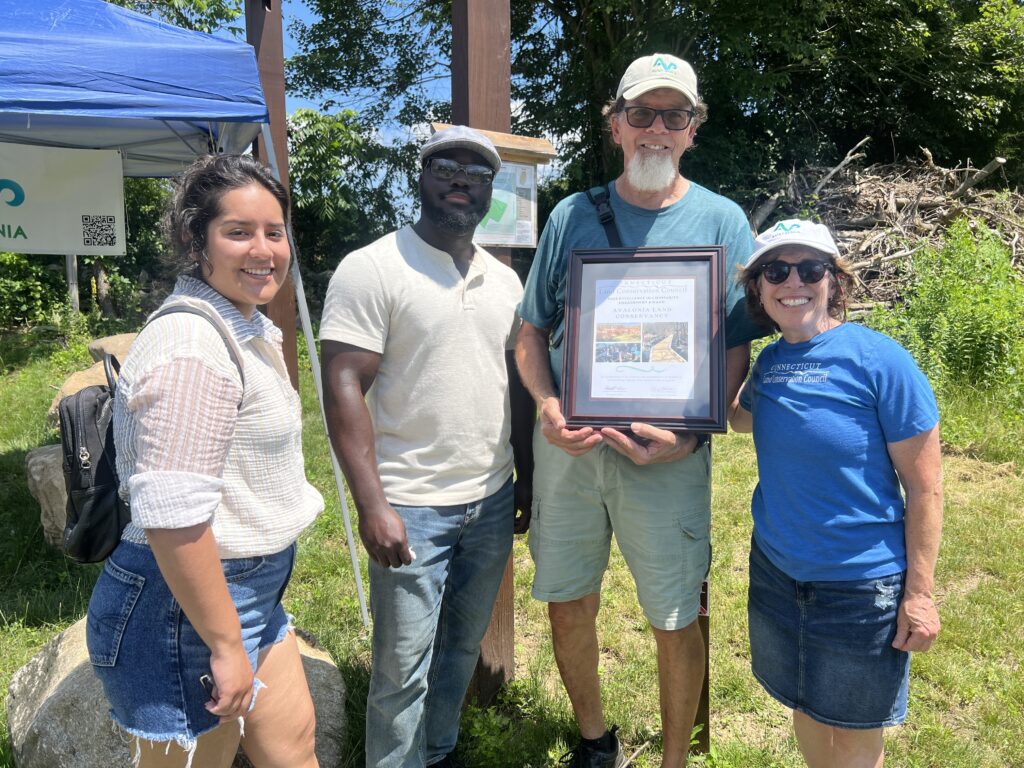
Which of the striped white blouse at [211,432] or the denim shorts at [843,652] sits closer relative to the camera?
the striped white blouse at [211,432]

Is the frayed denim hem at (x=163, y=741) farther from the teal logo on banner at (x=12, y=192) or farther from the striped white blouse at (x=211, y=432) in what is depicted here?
the teal logo on banner at (x=12, y=192)

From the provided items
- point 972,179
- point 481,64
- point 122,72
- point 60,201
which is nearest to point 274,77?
point 122,72

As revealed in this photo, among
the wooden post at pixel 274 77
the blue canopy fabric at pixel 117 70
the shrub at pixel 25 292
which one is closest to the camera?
the blue canopy fabric at pixel 117 70

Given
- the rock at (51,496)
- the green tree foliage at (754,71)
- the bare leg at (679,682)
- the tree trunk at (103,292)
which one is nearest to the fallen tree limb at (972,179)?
the green tree foliage at (754,71)

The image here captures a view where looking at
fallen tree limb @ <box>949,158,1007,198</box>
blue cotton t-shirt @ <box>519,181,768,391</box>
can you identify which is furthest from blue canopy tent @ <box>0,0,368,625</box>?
fallen tree limb @ <box>949,158,1007,198</box>

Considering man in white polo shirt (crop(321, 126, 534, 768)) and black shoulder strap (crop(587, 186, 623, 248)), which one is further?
black shoulder strap (crop(587, 186, 623, 248))

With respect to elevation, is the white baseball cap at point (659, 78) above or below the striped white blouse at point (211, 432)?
above

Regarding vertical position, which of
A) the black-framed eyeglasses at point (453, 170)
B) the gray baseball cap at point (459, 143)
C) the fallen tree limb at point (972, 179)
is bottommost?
the black-framed eyeglasses at point (453, 170)

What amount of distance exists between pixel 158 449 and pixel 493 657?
6.99 ft

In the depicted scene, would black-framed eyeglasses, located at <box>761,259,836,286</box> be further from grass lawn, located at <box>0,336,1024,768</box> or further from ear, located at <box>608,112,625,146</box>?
grass lawn, located at <box>0,336,1024,768</box>

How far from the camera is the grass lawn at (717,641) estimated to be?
3.00m

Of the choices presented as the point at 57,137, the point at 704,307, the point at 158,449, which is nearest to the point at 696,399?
the point at 704,307

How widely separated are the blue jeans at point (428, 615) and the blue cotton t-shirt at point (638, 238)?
0.59 meters

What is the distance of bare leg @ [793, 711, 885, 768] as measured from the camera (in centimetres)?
208
